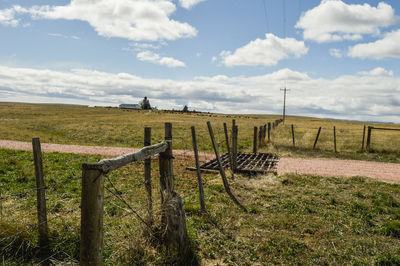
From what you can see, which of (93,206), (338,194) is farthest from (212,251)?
(338,194)

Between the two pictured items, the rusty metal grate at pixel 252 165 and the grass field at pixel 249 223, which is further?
the rusty metal grate at pixel 252 165

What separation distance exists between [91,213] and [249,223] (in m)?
3.46

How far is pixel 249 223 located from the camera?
203 inches

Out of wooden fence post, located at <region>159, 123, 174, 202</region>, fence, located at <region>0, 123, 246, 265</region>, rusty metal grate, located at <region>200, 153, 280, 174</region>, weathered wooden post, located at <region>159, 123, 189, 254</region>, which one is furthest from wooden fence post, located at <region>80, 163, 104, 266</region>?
rusty metal grate, located at <region>200, 153, 280, 174</region>

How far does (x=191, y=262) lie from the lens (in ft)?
11.9

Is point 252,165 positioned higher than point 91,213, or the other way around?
point 91,213

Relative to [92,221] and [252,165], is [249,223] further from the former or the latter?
[252,165]

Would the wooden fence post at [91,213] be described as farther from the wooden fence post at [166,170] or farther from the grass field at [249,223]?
the wooden fence post at [166,170]

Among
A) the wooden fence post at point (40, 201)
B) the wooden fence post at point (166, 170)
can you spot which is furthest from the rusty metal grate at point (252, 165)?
the wooden fence post at point (40, 201)

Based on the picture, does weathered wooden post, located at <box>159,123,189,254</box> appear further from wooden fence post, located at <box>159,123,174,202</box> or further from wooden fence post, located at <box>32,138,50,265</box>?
wooden fence post, located at <box>32,138,50,265</box>

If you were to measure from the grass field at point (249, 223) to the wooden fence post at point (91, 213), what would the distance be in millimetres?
909

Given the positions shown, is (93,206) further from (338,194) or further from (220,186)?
(338,194)

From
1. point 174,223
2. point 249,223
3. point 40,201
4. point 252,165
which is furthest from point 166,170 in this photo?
point 252,165

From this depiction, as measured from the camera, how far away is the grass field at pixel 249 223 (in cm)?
366
